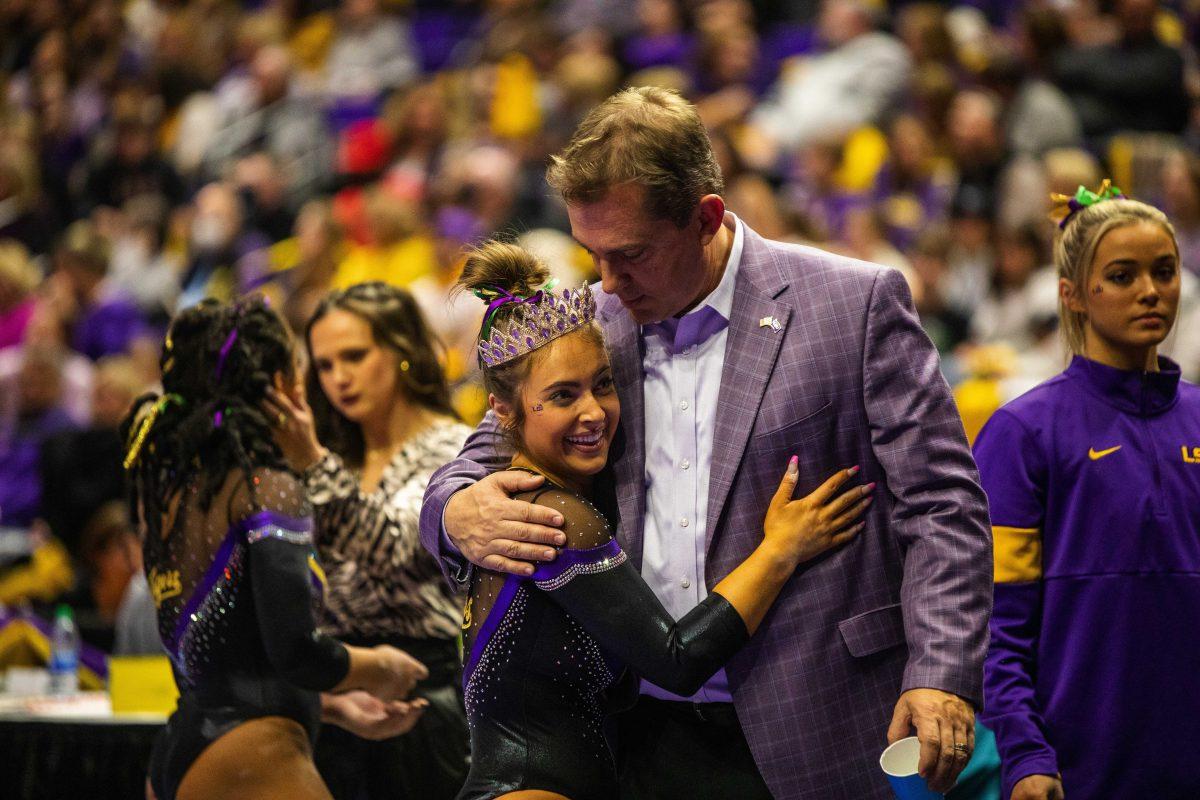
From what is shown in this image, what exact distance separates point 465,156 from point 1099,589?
645cm

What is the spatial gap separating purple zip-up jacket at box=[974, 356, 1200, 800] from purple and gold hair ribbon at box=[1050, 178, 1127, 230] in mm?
374

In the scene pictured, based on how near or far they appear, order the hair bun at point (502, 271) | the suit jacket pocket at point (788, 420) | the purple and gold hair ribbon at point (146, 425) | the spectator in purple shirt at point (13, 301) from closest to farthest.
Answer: the suit jacket pocket at point (788, 420) → the hair bun at point (502, 271) → the purple and gold hair ribbon at point (146, 425) → the spectator in purple shirt at point (13, 301)

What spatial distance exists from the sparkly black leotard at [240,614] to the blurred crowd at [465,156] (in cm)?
164

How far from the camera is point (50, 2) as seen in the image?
1304cm

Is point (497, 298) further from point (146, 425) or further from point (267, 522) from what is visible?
point (146, 425)

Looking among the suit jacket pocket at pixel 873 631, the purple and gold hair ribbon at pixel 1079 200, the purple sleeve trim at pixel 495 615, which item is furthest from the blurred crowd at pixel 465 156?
the suit jacket pocket at pixel 873 631

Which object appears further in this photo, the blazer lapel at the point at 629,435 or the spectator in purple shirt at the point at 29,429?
the spectator in purple shirt at the point at 29,429

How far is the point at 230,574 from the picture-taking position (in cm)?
293

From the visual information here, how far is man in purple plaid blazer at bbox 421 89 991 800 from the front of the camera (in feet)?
7.74

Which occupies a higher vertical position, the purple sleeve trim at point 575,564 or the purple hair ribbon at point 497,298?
the purple hair ribbon at point 497,298

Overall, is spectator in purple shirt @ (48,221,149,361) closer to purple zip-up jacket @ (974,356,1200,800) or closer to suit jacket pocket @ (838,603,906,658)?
purple zip-up jacket @ (974,356,1200,800)

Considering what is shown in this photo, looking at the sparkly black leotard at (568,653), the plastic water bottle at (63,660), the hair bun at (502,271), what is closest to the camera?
the sparkly black leotard at (568,653)

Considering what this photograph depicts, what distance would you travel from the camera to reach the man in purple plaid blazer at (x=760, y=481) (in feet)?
7.74

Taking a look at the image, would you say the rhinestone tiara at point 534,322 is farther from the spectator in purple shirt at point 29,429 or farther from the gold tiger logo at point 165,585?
the spectator in purple shirt at point 29,429
